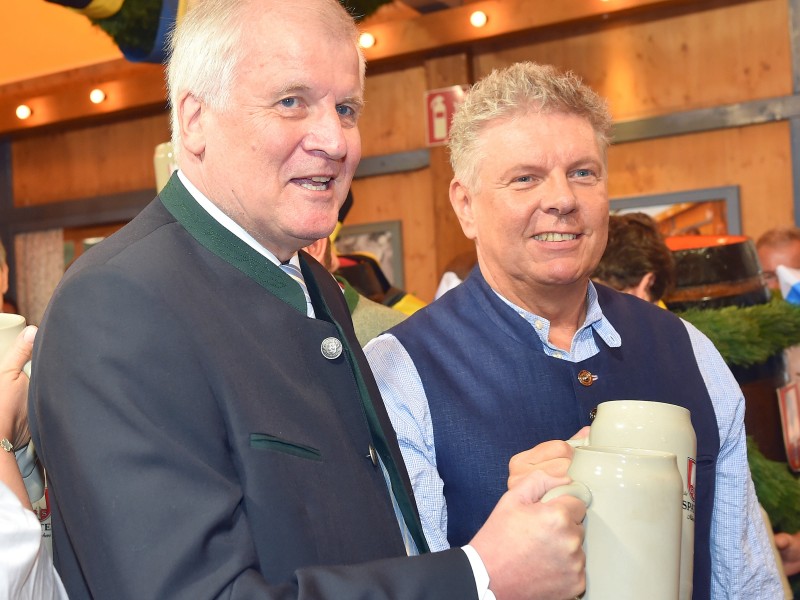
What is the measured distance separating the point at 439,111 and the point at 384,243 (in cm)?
230

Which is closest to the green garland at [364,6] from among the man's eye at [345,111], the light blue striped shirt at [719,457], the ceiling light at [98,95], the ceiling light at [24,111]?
the light blue striped shirt at [719,457]

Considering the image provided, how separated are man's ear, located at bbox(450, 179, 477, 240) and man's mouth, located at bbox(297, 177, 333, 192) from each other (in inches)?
22.7

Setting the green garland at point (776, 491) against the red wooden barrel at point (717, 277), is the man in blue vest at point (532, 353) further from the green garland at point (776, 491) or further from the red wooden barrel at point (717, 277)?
the red wooden barrel at point (717, 277)

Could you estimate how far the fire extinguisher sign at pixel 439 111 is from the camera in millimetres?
5406

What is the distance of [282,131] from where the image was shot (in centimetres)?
118

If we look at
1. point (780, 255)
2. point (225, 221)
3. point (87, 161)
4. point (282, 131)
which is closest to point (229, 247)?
point (225, 221)

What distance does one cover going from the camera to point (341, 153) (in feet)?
3.99

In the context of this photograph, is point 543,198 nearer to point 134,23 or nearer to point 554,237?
point 554,237

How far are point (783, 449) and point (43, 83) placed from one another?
27.5 feet

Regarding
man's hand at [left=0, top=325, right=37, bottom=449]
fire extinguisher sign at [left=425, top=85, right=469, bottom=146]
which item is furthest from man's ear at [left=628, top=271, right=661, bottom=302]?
fire extinguisher sign at [left=425, top=85, right=469, bottom=146]

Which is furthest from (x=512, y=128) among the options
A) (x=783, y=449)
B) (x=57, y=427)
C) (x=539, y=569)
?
(x=783, y=449)

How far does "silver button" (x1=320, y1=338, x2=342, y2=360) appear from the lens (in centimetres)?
124

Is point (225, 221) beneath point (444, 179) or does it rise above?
beneath

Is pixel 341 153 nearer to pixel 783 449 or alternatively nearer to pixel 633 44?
pixel 783 449
